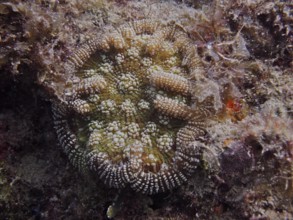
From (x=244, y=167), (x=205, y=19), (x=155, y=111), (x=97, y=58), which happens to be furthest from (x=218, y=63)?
(x=97, y=58)

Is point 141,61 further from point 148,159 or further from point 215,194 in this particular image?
point 215,194

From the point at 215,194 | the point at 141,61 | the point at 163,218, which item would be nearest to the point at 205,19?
the point at 141,61

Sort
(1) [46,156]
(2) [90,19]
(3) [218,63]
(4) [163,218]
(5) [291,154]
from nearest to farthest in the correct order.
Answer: (5) [291,154], (3) [218,63], (4) [163,218], (2) [90,19], (1) [46,156]

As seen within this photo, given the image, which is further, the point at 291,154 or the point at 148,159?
the point at 148,159

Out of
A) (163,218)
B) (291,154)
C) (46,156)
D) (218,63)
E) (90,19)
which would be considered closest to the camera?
(291,154)

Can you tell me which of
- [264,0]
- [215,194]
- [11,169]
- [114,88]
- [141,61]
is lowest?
[11,169]

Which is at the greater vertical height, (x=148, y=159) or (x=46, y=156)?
(x=148, y=159)
